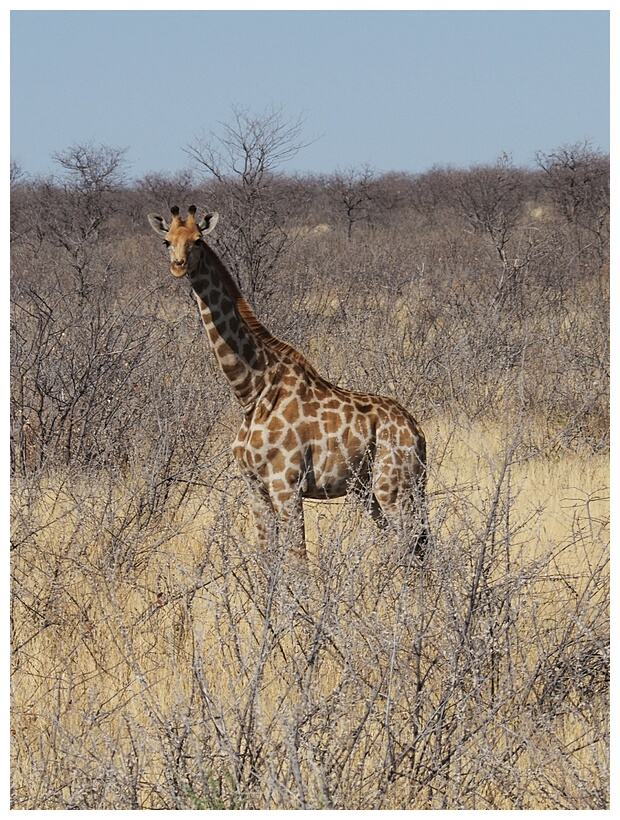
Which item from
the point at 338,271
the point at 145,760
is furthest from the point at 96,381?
the point at 338,271

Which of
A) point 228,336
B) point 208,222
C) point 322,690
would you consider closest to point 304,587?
point 322,690

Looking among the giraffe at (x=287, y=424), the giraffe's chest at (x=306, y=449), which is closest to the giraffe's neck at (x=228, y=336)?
the giraffe at (x=287, y=424)

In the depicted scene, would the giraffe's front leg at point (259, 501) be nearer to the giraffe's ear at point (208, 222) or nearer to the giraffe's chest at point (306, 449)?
the giraffe's chest at point (306, 449)

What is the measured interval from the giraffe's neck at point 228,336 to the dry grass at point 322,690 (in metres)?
1.01

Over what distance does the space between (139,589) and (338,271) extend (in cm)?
1101

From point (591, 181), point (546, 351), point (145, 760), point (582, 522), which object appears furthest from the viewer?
point (591, 181)

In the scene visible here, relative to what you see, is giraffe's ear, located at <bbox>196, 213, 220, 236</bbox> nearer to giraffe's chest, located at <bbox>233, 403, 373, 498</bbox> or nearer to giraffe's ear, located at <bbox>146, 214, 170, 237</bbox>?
giraffe's ear, located at <bbox>146, 214, 170, 237</bbox>

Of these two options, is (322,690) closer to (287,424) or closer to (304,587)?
(304,587)

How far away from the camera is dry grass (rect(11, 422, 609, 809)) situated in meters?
3.11

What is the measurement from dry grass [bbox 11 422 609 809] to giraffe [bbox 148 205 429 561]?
646 millimetres

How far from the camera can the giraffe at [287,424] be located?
16.8 ft

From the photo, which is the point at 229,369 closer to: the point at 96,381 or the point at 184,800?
the point at 96,381

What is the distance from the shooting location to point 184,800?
3107 mm

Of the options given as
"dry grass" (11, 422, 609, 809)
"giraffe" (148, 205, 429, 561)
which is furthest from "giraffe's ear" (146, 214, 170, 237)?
"dry grass" (11, 422, 609, 809)
